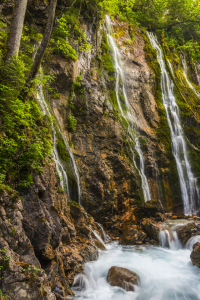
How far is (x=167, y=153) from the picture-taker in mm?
15297

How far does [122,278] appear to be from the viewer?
18.8 ft

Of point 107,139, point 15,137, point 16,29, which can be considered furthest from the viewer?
point 107,139

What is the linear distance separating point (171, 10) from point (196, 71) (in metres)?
7.78

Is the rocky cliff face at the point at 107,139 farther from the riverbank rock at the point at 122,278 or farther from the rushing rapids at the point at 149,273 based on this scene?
the riverbank rock at the point at 122,278

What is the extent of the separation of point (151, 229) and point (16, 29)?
31.8ft

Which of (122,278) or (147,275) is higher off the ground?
(122,278)

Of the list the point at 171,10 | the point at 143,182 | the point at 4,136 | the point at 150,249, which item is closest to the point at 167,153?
the point at 143,182

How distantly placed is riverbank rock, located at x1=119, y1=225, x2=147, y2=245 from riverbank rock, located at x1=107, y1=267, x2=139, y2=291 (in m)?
2.90

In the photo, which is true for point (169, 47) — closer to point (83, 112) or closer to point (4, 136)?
point (83, 112)

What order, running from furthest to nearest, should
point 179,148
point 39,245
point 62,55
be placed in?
point 179,148 → point 62,55 → point 39,245

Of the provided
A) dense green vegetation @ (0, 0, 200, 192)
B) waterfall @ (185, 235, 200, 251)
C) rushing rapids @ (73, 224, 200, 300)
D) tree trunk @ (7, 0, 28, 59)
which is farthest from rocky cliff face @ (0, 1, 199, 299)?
tree trunk @ (7, 0, 28, 59)

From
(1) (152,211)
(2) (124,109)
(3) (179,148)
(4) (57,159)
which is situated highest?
(2) (124,109)

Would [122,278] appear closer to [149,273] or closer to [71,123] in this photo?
[149,273]

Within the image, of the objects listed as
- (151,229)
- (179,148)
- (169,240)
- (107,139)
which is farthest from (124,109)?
(169,240)
